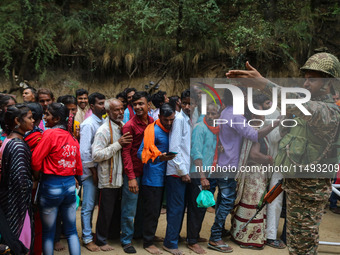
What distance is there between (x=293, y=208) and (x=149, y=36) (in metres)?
7.96

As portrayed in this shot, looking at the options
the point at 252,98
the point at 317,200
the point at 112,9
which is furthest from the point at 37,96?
the point at 112,9

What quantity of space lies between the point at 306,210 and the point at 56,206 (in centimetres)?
225

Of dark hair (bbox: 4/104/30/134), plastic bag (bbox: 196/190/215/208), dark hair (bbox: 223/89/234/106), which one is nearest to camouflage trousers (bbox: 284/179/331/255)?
plastic bag (bbox: 196/190/215/208)

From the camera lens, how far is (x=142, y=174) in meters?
4.35

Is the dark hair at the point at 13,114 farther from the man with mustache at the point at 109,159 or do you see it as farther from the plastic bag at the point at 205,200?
the plastic bag at the point at 205,200

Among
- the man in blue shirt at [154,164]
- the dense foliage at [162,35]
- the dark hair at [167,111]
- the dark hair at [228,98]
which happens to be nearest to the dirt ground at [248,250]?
the man in blue shirt at [154,164]

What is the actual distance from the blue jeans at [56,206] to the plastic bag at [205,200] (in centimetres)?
143

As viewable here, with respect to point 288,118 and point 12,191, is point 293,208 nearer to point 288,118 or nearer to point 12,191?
point 288,118

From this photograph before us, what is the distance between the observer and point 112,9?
10734mm

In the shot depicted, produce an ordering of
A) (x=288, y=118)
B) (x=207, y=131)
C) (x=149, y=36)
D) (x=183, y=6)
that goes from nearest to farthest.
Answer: (x=288, y=118)
(x=207, y=131)
(x=183, y=6)
(x=149, y=36)

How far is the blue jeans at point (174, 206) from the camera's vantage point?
4219mm

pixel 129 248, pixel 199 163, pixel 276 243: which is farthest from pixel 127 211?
pixel 276 243

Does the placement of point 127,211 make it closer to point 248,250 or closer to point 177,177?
point 177,177

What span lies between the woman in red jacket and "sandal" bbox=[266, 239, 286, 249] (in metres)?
2.49
